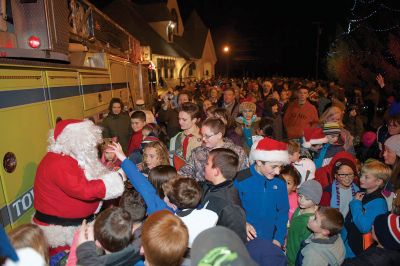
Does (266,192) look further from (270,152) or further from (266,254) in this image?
(266,254)

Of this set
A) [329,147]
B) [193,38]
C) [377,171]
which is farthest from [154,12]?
[377,171]

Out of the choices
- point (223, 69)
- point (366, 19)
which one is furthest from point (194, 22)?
point (366, 19)

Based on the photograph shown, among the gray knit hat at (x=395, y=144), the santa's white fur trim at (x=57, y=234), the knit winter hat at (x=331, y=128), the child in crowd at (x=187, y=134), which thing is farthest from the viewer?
the knit winter hat at (x=331, y=128)

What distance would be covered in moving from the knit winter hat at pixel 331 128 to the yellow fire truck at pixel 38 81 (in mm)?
3866

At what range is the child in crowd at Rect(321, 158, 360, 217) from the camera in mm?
3498

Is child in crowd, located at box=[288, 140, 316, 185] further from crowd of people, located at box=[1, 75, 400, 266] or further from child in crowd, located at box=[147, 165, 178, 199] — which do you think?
child in crowd, located at box=[147, 165, 178, 199]

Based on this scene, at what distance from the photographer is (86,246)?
1925 millimetres

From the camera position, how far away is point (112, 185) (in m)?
2.70

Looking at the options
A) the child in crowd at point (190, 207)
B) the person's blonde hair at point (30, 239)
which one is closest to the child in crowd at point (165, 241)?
the child in crowd at point (190, 207)

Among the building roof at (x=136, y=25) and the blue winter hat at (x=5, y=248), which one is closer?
the blue winter hat at (x=5, y=248)

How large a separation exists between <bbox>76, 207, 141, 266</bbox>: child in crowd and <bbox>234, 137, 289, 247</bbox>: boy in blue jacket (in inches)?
58.5

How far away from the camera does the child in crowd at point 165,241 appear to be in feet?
5.48

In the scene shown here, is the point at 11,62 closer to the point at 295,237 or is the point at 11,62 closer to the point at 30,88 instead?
Answer: the point at 30,88

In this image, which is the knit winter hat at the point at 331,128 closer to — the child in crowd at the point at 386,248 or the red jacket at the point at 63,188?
the child in crowd at the point at 386,248
